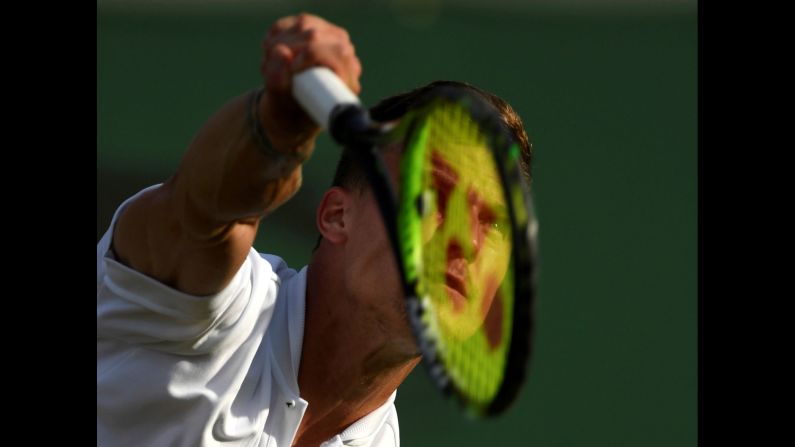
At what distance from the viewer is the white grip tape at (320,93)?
139cm

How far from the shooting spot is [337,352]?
208 centimetres

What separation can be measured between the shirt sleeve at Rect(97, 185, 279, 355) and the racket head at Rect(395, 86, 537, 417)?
33 centimetres

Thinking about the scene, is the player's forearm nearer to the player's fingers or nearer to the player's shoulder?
the player's fingers

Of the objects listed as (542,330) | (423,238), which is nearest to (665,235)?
(542,330)

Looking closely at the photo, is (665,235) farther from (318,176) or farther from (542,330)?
(318,176)

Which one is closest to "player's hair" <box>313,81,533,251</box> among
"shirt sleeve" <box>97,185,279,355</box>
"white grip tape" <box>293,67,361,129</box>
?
"shirt sleeve" <box>97,185,279,355</box>

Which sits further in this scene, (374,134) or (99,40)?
(99,40)

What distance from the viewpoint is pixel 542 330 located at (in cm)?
335

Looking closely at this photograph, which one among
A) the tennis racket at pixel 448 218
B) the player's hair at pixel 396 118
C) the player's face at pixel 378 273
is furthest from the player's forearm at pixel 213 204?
the player's hair at pixel 396 118

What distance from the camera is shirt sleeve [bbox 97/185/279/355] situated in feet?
5.51
